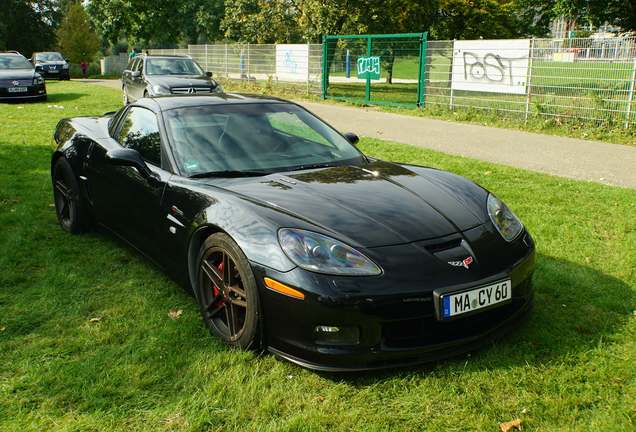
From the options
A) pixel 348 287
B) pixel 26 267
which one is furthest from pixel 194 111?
pixel 348 287

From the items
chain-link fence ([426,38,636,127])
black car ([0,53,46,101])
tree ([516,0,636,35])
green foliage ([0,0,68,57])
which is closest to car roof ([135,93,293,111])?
chain-link fence ([426,38,636,127])

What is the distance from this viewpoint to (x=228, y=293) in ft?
10.6

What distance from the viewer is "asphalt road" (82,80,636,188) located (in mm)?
8492

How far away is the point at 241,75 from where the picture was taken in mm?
25484

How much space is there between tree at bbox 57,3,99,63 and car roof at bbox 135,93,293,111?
5365 cm

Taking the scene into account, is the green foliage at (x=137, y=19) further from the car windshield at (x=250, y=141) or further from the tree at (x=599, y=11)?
the car windshield at (x=250, y=141)

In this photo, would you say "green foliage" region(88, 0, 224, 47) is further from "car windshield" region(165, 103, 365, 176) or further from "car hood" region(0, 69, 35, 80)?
"car windshield" region(165, 103, 365, 176)

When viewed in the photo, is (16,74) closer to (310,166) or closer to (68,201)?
(68,201)

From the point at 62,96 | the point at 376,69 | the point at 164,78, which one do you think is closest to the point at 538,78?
the point at 376,69

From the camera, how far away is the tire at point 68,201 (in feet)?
17.1

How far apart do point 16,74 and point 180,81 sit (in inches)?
248

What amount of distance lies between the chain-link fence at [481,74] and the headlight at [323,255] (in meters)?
10.4

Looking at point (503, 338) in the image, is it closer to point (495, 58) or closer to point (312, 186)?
point (312, 186)

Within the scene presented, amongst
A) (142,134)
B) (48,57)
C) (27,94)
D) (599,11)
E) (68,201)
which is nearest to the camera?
(142,134)
